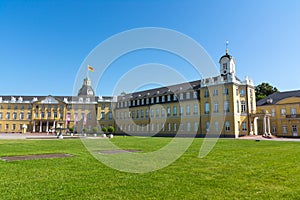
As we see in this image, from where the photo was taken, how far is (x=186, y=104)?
1766 inches

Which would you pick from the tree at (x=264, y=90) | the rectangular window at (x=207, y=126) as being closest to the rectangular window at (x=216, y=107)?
the rectangular window at (x=207, y=126)

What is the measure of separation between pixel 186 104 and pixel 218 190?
4032 cm

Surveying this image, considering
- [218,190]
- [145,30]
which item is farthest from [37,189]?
[145,30]

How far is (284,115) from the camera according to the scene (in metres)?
41.6

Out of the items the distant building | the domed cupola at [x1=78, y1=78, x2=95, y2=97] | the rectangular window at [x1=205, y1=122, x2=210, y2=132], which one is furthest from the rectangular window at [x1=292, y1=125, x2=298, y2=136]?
the domed cupola at [x1=78, y1=78, x2=95, y2=97]

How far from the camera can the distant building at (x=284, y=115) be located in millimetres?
39844

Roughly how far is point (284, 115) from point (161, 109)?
23.4 m

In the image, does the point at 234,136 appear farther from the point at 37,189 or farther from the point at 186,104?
the point at 37,189

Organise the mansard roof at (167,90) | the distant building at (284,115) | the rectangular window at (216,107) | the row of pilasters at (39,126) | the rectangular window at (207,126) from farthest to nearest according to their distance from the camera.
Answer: the row of pilasters at (39,126) < the mansard roof at (167,90) < the rectangular window at (207,126) < the distant building at (284,115) < the rectangular window at (216,107)

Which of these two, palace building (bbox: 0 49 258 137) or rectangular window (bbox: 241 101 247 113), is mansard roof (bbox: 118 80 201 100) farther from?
rectangular window (bbox: 241 101 247 113)

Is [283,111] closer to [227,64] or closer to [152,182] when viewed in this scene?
[227,64]

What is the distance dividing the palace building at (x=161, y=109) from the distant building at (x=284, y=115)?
207 inches

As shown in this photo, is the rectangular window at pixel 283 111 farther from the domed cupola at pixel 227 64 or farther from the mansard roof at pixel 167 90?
the mansard roof at pixel 167 90

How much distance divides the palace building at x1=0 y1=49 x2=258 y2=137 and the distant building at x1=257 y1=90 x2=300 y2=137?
17.2 ft
